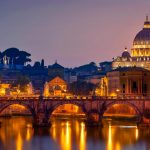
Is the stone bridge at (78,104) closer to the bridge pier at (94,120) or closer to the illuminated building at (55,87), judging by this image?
the bridge pier at (94,120)

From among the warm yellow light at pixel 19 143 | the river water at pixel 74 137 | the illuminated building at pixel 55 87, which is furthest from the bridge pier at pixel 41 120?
the illuminated building at pixel 55 87

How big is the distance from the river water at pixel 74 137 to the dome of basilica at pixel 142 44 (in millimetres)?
77864

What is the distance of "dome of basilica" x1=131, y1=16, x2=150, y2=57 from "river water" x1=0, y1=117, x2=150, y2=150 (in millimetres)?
77864

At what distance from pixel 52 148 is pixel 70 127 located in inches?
733

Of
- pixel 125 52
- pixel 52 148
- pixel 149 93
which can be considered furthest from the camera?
pixel 125 52

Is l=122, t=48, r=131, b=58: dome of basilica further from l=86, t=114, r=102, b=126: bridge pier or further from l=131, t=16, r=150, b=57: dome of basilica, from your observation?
l=86, t=114, r=102, b=126: bridge pier

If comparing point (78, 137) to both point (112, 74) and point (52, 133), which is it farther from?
point (112, 74)

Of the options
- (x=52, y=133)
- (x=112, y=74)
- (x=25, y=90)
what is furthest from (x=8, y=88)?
(x=52, y=133)

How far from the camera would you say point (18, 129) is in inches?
3890

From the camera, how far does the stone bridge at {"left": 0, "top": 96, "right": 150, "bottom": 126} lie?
336ft

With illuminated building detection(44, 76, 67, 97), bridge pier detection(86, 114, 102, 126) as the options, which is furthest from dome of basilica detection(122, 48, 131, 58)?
bridge pier detection(86, 114, 102, 126)

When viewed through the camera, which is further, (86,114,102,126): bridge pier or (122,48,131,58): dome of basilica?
(122,48,131,58): dome of basilica

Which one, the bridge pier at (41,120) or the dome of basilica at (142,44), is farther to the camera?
the dome of basilica at (142,44)

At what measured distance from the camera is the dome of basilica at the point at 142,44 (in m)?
184
